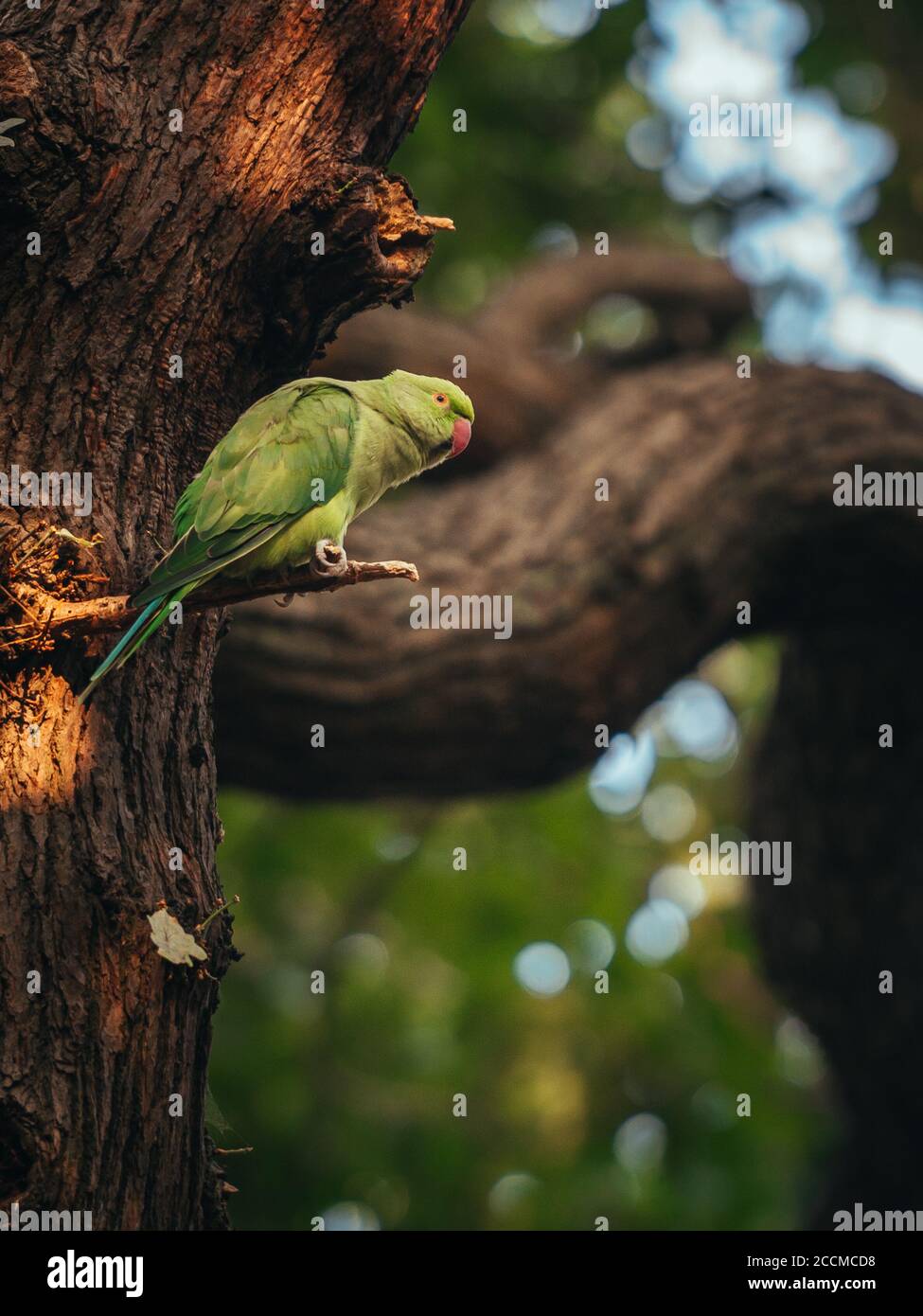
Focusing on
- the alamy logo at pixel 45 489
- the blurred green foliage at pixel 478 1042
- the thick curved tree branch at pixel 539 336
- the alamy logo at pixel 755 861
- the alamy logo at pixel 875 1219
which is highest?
the thick curved tree branch at pixel 539 336

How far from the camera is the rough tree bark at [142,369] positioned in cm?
260

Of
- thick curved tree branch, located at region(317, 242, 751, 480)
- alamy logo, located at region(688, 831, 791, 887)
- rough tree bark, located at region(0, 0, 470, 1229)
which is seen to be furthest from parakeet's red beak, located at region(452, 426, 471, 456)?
alamy logo, located at region(688, 831, 791, 887)

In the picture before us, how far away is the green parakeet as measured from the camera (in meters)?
2.71

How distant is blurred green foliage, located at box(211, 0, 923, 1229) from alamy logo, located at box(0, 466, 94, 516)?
601 centimetres

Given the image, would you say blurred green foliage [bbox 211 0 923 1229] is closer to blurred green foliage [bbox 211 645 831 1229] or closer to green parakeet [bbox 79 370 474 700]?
blurred green foliage [bbox 211 645 831 1229]

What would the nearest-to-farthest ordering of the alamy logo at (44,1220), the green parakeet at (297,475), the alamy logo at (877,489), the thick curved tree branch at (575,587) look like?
the alamy logo at (44,1220)
the green parakeet at (297,475)
the thick curved tree branch at (575,587)
the alamy logo at (877,489)

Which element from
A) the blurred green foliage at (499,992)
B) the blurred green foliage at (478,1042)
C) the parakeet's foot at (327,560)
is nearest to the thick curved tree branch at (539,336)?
the blurred green foliage at (499,992)

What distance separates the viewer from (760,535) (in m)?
6.47

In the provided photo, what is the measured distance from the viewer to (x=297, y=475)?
3.10 m

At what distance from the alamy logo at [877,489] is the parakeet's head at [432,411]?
350cm

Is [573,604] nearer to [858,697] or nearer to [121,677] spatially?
[858,697]

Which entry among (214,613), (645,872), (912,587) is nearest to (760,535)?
(912,587)

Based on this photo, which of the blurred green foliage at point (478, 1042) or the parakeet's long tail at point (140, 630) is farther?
the blurred green foliage at point (478, 1042)
